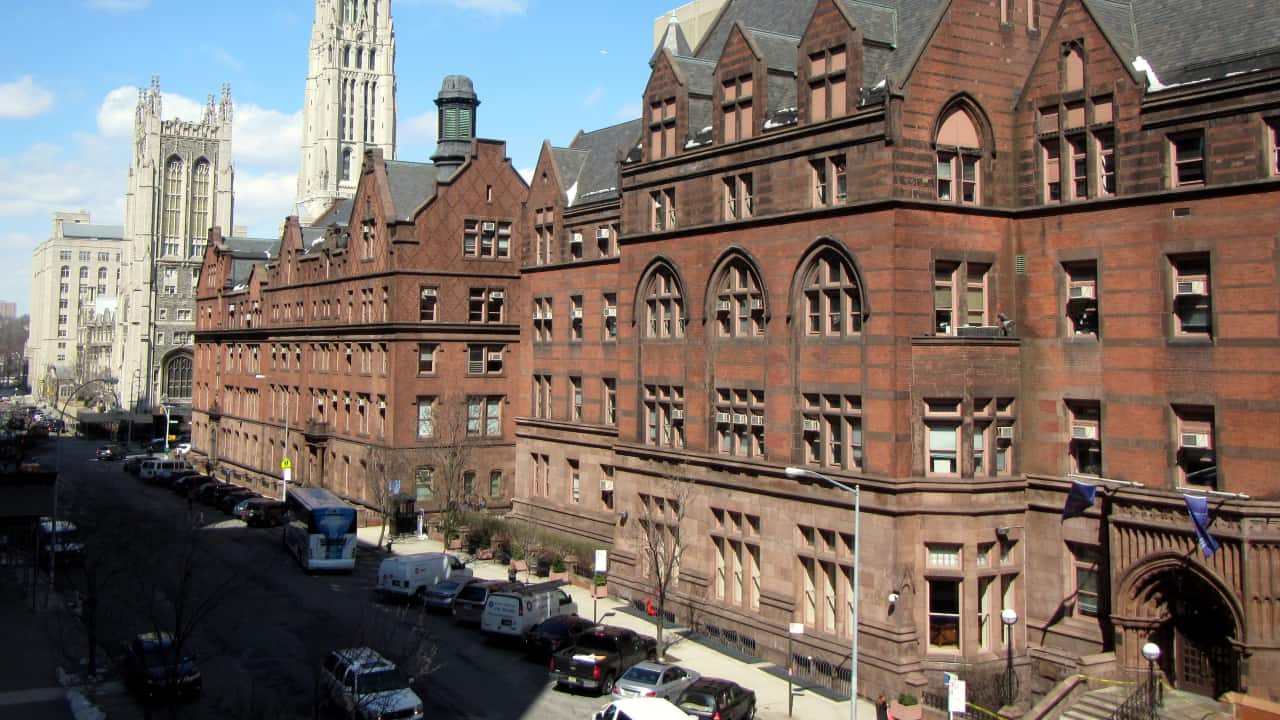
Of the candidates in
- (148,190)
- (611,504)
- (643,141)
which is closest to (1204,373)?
(643,141)

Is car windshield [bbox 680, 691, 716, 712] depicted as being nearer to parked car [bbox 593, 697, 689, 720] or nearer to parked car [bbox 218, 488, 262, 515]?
parked car [bbox 593, 697, 689, 720]

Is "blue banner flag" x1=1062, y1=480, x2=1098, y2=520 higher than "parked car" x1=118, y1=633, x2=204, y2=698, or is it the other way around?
"blue banner flag" x1=1062, y1=480, x2=1098, y2=520

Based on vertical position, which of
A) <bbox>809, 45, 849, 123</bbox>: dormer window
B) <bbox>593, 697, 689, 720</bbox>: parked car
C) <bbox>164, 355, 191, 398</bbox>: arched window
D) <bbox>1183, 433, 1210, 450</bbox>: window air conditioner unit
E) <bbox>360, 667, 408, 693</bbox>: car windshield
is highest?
<bbox>809, 45, 849, 123</bbox>: dormer window

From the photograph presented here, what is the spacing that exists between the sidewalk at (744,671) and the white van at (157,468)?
47528mm

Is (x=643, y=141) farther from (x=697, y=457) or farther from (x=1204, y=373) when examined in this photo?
(x=1204, y=373)

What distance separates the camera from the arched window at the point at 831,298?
30.3 meters

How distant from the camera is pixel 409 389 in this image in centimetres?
5628

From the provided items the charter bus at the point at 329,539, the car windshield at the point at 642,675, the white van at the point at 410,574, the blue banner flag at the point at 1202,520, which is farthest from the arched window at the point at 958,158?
the charter bus at the point at 329,539

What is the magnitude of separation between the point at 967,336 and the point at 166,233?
160 metres

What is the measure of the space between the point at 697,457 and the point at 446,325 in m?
24.9

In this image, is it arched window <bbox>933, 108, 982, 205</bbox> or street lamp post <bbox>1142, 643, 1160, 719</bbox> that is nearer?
street lamp post <bbox>1142, 643, 1160, 719</bbox>

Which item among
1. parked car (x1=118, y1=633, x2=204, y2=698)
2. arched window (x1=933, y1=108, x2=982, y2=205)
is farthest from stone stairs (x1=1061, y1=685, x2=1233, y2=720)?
parked car (x1=118, y1=633, x2=204, y2=698)

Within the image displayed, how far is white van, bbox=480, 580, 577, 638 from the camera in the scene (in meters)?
33.8

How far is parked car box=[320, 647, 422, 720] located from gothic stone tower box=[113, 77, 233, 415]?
133m
